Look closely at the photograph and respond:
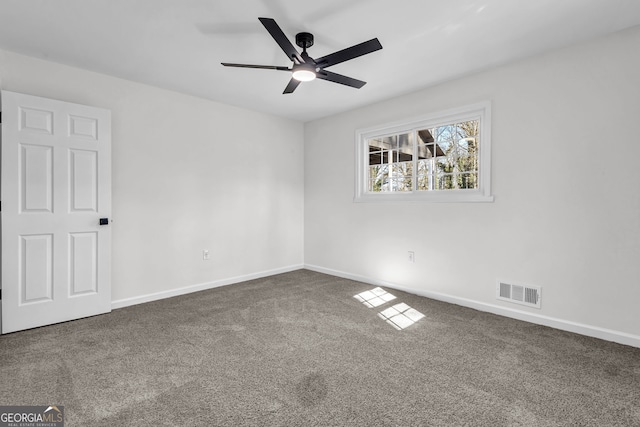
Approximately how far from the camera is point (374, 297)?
380 centimetres

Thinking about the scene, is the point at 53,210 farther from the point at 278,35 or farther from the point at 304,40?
the point at 304,40

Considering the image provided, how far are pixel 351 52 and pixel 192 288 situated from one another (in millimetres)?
3381

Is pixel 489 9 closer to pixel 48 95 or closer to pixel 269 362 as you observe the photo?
pixel 269 362

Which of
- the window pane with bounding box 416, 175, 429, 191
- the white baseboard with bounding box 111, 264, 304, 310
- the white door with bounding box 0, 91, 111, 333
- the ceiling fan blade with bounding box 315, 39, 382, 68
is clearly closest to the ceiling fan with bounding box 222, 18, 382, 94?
the ceiling fan blade with bounding box 315, 39, 382, 68

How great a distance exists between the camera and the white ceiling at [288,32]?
2236 mm

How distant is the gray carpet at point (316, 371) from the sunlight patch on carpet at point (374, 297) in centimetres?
37

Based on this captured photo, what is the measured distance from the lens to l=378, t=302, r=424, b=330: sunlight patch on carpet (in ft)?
9.77

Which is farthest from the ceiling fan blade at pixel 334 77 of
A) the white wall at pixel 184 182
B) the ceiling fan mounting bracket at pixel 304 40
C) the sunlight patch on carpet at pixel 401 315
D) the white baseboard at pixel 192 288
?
the white baseboard at pixel 192 288

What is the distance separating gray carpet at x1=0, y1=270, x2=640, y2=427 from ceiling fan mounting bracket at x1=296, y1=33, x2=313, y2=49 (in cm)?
249

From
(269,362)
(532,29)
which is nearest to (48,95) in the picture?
(269,362)

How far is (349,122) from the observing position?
4.69m

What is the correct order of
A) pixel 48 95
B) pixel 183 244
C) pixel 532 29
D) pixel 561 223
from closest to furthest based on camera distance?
pixel 532 29
pixel 561 223
pixel 48 95
pixel 183 244

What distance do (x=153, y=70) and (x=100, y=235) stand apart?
1807mm
